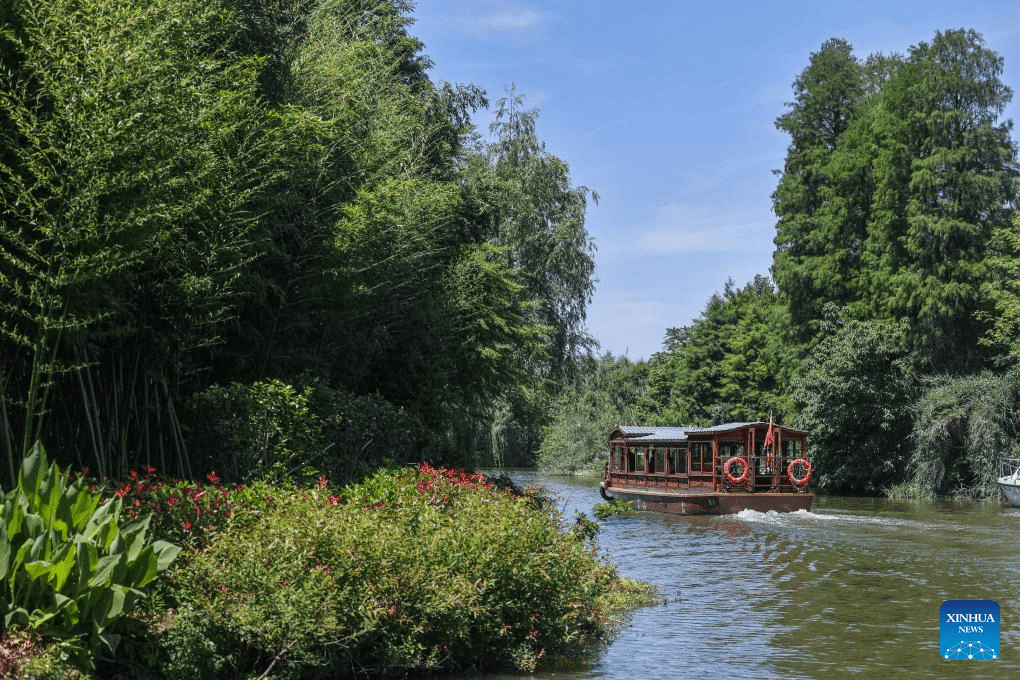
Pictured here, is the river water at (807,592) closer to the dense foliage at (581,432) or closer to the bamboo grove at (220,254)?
the bamboo grove at (220,254)

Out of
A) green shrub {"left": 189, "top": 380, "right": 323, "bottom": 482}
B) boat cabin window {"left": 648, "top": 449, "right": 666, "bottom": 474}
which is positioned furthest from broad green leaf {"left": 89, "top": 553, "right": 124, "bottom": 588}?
boat cabin window {"left": 648, "top": 449, "right": 666, "bottom": 474}

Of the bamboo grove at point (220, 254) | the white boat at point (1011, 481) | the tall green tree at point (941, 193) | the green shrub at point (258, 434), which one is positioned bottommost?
the white boat at point (1011, 481)

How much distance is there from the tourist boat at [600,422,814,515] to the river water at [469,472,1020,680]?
1.64 metres

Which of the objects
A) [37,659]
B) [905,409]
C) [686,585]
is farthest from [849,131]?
[37,659]

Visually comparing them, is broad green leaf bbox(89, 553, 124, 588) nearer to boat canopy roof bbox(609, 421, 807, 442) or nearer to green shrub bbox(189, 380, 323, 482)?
green shrub bbox(189, 380, 323, 482)

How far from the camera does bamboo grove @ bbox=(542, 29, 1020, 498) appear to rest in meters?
38.7

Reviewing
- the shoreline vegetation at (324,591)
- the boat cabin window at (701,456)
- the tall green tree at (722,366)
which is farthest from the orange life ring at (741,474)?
the shoreline vegetation at (324,591)

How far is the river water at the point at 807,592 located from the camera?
10.9 m

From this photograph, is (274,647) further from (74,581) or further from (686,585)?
(686,585)

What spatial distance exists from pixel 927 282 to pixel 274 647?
1445 inches

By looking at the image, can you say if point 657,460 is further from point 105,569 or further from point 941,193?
point 105,569

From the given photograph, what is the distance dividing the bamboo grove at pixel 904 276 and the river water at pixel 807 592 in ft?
28.8

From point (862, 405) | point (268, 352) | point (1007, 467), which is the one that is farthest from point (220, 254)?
point (862, 405)

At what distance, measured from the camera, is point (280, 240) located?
16281 mm
